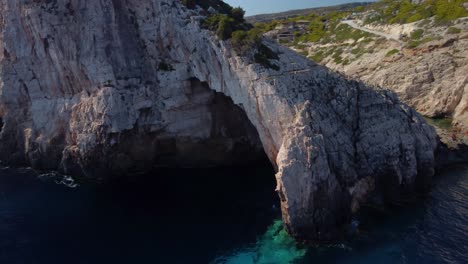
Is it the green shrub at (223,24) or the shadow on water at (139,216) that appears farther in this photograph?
the green shrub at (223,24)

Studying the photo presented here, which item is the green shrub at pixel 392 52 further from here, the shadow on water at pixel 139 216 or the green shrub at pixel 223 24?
the shadow on water at pixel 139 216

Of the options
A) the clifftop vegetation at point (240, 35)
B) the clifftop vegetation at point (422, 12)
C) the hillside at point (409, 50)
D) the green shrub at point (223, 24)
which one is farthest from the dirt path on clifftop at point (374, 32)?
the clifftop vegetation at point (240, 35)

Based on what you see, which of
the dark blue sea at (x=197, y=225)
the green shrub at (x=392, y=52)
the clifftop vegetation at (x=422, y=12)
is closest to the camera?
the dark blue sea at (x=197, y=225)

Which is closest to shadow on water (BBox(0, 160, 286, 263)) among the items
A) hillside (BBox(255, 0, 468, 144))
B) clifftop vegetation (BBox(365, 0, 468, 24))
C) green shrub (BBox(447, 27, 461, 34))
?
hillside (BBox(255, 0, 468, 144))

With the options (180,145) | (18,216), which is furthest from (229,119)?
(18,216)

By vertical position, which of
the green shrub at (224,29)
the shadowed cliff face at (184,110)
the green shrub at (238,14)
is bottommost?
the shadowed cliff face at (184,110)

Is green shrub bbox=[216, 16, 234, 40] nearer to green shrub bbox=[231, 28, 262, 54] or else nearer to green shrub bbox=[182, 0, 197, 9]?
green shrub bbox=[231, 28, 262, 54]
